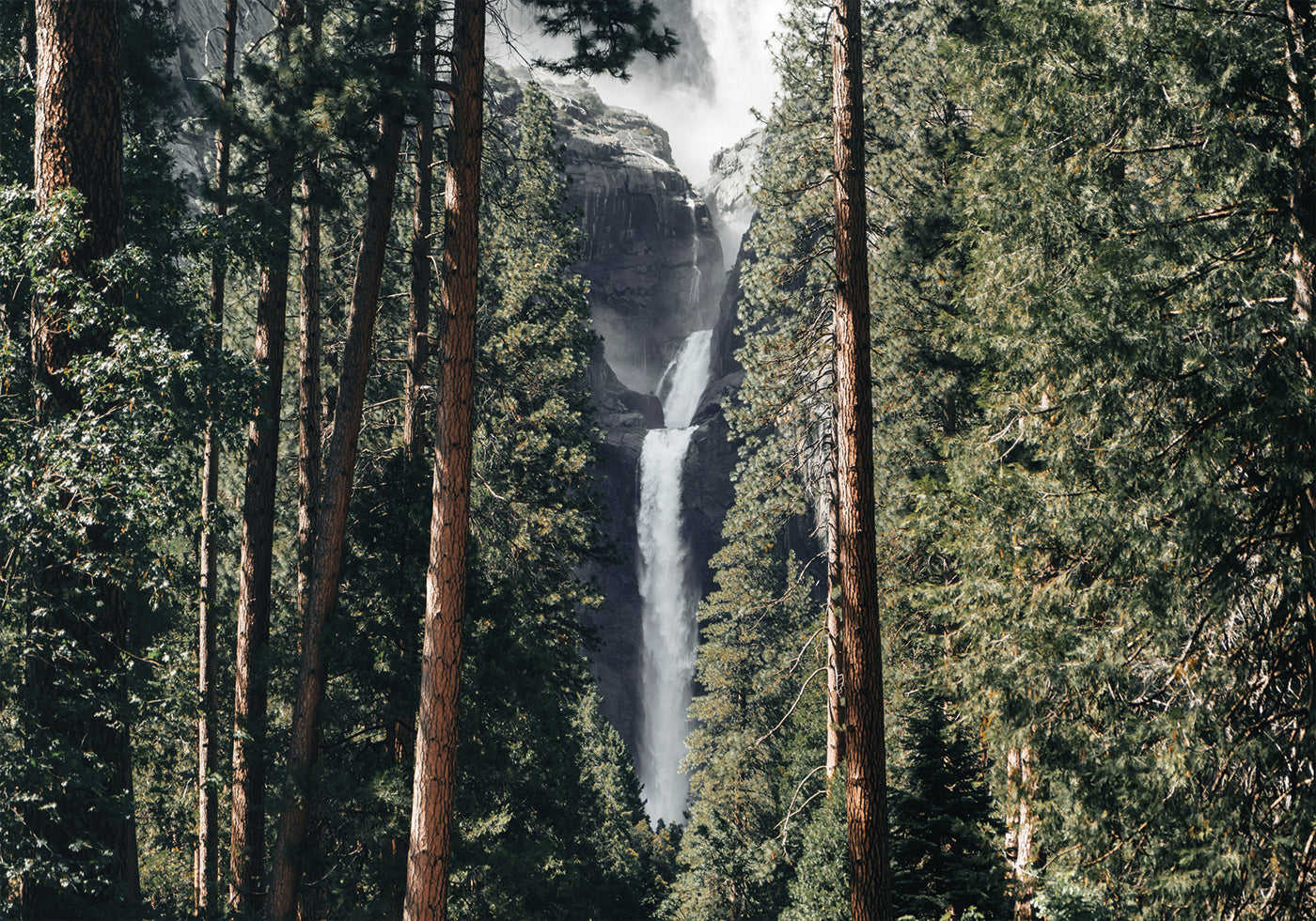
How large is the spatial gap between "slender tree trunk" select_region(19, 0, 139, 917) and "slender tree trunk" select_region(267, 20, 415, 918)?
1857 mm

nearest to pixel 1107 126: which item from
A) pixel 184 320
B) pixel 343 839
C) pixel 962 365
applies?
pixel 962 365

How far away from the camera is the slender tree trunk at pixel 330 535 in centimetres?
795

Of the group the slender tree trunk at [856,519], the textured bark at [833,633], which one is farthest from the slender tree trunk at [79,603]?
the textured bark at [833,633]

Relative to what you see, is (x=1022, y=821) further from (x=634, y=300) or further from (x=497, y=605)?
(x=634, y=300)

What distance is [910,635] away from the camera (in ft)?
37.6

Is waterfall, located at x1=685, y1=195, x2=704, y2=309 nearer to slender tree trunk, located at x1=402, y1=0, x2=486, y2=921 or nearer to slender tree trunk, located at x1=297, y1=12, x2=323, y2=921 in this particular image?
slender tree trunk, located at x1=297, y1=12, x2=323, y2=921

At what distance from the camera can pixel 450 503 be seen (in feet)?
20.5

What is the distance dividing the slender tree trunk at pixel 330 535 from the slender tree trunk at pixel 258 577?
0.72 meters

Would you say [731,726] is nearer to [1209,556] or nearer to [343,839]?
[343,839]

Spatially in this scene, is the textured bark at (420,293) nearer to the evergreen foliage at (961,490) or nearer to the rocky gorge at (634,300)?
the evergreen foliage at (961,490)

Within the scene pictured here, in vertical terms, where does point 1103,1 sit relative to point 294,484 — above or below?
above

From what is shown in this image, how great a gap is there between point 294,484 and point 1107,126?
13.6 metres

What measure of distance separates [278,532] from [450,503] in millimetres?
11562

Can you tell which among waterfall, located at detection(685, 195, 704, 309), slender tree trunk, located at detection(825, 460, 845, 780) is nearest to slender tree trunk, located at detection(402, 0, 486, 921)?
slender tree trunk, located at detection(825, 460, 845, 780)
